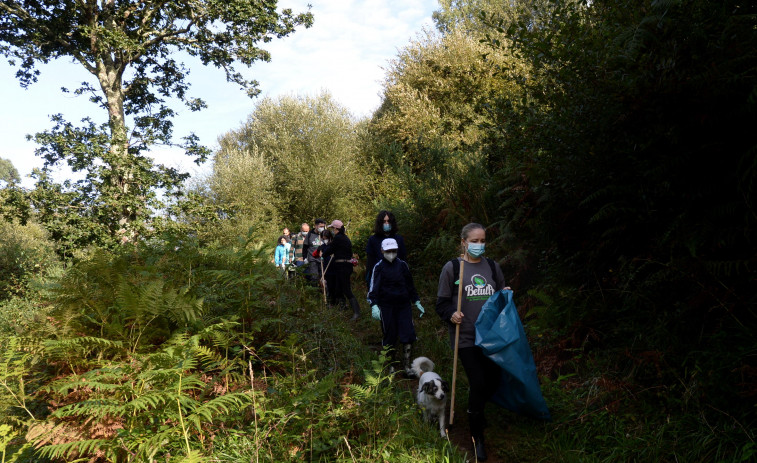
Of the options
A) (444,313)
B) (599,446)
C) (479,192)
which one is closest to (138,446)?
(444,313)

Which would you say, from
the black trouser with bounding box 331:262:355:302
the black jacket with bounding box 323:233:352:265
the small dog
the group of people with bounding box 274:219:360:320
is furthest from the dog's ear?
the black jacket with bounding box 323:233:352:265

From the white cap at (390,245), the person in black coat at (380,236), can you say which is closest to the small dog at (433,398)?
the white cap at (390,245)

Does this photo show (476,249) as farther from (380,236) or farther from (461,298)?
(380,236)

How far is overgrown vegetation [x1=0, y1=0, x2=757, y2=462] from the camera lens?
12.1ft

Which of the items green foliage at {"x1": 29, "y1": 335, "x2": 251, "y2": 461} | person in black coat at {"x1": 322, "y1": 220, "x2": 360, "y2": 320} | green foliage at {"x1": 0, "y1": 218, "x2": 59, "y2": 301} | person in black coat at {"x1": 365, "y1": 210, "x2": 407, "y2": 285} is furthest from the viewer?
green foliage at {"x1": 0, "y1": 218, "x2": 59, "y2": 301}

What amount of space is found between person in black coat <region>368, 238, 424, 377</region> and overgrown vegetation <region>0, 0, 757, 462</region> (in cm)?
56

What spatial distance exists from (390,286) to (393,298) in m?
0.19

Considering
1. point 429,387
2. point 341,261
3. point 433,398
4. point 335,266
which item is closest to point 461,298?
point 429,387

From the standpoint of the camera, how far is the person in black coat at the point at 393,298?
6.84 metres

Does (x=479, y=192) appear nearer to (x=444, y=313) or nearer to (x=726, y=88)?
(x=444, y=313)

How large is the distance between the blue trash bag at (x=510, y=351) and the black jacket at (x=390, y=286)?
8.16 ft

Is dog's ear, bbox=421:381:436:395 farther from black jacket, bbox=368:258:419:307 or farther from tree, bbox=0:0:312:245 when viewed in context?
tree, bbox=0:0:312:245

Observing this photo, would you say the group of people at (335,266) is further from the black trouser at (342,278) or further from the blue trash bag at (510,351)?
the blue trash bag at (510,351)

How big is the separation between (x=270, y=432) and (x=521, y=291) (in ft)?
17.2
